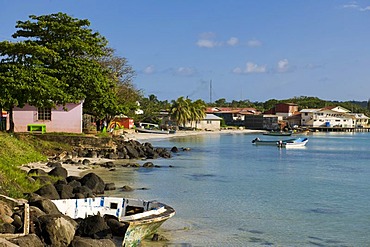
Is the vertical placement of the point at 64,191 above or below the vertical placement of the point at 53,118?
below

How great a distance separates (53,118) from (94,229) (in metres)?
22.6

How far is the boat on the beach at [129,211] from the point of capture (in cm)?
1041

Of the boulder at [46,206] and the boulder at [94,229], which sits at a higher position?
the boulder at [46,206]

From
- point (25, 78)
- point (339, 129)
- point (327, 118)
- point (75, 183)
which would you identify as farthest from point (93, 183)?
point (339, 129)

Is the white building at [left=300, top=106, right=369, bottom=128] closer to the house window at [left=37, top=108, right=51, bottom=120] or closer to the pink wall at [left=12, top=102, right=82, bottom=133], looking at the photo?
the pink wall at [left=12, top=102, right=82, bottom=133]

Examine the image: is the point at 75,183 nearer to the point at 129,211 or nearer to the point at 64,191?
the point at 64,191

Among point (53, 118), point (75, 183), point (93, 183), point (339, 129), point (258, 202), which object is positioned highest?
point (53, 118)

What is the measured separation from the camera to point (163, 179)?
76.9 ft

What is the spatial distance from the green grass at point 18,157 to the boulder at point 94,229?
106 inches

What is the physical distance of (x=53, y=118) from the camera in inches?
1244

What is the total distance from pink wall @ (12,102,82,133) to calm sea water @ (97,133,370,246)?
664 cm

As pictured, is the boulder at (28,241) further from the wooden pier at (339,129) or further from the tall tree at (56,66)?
the wooden pier at (339,129)

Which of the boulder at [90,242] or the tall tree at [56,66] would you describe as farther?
the tall tree at [56,66]

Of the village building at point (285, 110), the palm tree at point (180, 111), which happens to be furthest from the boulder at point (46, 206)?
the village building at point (285, 110)
